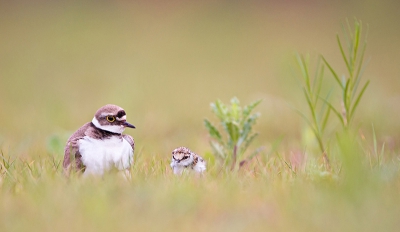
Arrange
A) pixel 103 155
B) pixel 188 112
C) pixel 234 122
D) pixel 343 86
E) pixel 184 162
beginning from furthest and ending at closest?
pixel 188 112
pixel 234 122
pixel 343 86
pixel 184 162
pixel 103 155

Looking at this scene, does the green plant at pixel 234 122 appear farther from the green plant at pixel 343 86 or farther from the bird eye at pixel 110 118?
the bird eye at pixel 110 118

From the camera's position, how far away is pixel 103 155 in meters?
3.65

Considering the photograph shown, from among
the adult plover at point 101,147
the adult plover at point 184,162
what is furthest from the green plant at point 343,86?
the adult plover at point 101,147

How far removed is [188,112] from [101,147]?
364cm

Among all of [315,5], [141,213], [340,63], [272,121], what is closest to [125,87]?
[272,121]

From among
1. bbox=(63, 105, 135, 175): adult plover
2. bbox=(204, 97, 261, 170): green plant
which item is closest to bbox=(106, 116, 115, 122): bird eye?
bbox=(63, 105, 135, 175): adult plover

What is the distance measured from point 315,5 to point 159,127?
A: 9.40m

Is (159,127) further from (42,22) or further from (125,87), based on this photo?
(42,22)

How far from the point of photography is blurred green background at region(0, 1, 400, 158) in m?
6.55

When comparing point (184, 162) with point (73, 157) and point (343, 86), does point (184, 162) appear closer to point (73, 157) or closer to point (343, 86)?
point (73, 157)

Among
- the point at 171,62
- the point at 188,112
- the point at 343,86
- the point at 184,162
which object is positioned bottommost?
the point at 184,162

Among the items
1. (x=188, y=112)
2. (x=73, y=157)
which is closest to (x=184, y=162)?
(x=73, y=157)

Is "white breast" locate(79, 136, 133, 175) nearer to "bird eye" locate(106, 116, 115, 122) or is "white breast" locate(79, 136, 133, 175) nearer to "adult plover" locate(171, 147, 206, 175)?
"bird eye" locate(106, 116, 115, 122)

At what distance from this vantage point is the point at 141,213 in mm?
3012
